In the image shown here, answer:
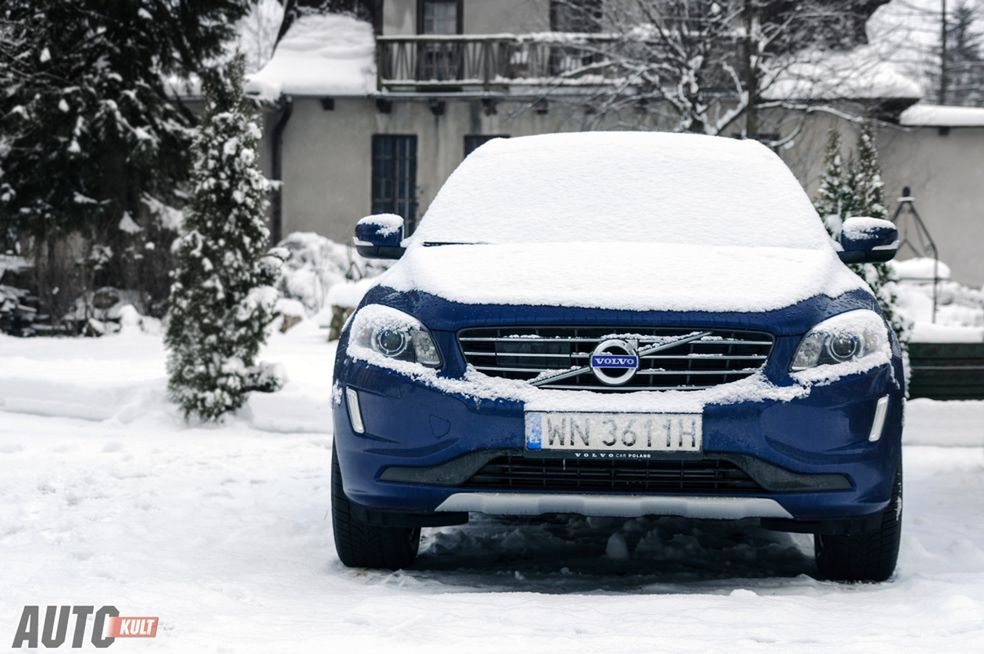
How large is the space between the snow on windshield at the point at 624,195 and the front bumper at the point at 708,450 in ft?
3.43

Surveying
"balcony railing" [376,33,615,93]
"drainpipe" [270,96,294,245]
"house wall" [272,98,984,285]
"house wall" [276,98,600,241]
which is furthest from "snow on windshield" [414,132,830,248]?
"drainpipe" [270,96,294,245]

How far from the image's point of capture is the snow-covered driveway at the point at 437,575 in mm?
3557

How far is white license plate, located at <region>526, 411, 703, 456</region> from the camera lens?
405 cm

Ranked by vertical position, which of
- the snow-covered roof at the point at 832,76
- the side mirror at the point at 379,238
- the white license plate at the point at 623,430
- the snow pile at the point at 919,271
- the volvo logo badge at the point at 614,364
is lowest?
the snow pile at the point at 919,271

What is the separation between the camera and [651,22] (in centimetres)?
1828

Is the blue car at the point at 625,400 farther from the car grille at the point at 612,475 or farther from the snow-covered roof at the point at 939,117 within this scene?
the snow-covered roof at the point at 939,117

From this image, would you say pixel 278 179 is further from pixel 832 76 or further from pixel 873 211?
pixel 873 211

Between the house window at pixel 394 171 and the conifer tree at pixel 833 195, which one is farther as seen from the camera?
the house window at pixel 394 171

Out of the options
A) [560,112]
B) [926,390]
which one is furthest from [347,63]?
[926,390]

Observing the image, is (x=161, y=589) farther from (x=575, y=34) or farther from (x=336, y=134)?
(x=336, y=134)

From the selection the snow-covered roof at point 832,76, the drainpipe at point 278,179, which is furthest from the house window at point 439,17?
the snow-covered roof at point 832,76

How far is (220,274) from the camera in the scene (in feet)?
30.7

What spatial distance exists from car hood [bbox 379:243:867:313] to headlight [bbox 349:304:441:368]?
132 millimetres

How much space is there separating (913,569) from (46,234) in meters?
15.3
